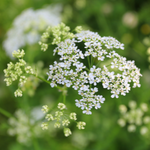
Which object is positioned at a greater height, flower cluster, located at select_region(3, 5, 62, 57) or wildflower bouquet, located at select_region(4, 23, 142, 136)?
flower cluster, located at select_region(3, 5, 62, 57)

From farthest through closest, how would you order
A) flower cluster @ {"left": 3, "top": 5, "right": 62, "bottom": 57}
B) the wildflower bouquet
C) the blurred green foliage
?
1. the blurred green foliage
2. flower cluster @ {"left": 3, "top": 5, "right": 62, "bottom": 57}
3. the wildflower bouquet

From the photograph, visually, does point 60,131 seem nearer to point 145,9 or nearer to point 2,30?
point 2,30

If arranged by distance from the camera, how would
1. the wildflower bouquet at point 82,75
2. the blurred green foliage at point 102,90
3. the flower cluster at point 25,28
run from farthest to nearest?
the blurred green foliage at point 102,90
the flower cluster at point 25,28
the wildflower bouquet at point 82,75

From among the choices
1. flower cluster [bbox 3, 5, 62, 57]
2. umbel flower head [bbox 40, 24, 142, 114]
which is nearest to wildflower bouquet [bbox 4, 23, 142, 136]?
umbel flower head [bbox 40, 24, 142, 114]

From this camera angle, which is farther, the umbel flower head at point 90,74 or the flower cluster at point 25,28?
the flower cluster at point 25,28

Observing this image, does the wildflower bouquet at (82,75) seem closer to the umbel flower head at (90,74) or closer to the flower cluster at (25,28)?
the umbel flower head at (90,74)

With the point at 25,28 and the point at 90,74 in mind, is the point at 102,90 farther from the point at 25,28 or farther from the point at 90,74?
the point at 90,74

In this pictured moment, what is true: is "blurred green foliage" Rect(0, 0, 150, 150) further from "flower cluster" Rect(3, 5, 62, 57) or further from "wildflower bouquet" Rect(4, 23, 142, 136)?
"wildflower bouquet" Rect(4, 23, 142, 136)

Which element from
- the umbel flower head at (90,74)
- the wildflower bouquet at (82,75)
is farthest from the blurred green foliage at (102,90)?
the umbel flower head at (90,74)

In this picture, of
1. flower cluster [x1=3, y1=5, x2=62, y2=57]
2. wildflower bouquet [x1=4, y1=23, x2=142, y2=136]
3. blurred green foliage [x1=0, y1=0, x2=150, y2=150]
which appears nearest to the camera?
wildflower bouquet [x1=4, y1=23, x2=142, y2=136]
